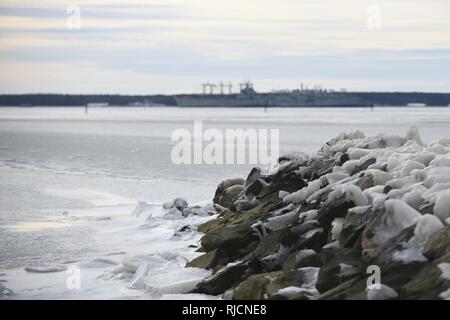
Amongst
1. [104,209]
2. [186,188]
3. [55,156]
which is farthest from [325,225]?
[55,156]

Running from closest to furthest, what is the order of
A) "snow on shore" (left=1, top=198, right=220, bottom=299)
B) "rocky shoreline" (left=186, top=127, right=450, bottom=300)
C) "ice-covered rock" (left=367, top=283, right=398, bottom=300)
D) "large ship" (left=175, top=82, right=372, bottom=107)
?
"ice-covered rock" (left=367, top=283, right=398, bottom=300), "rocky shoreline" (left=186, top=127, right=450, bottom=300), "snow on shore" (left=1, top=198, right=220, bottom=299), "large ship" (left=175, top=82, right=372, bottom=107)

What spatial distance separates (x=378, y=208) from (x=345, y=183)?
1308 millimetres

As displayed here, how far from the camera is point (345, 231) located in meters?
7.23

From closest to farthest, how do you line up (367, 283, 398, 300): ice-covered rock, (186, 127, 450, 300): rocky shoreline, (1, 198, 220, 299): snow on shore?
(367, 283, 398, 300): ice-covered rock → (186, 127, 450, 300): rocky shoreline → (1, 198, 220, 299): snow on shore

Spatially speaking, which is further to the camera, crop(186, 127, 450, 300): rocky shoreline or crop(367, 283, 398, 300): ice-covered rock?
crop(186, 127, 450, 300): rocky shoreline

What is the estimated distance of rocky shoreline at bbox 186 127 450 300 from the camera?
20.6 ft

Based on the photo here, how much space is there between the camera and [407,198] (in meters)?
7.16

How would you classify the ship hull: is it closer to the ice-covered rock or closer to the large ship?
the large ship

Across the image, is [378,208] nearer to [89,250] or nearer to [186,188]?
[89,250]

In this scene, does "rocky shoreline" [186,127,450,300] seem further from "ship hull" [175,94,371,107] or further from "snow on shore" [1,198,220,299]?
"ship hull" [175,94,371,107]

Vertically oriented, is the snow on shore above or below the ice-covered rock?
below

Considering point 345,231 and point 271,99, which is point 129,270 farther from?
point 271,99

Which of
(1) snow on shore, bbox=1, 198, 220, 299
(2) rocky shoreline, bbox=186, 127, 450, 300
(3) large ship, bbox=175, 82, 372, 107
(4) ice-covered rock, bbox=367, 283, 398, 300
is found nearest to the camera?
(4) ice-covered rock, bbox=367, 283, 398, 300

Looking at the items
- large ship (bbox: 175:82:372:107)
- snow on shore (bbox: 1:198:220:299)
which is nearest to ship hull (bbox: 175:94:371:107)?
large ship (bbox: 175:82:372:107)
